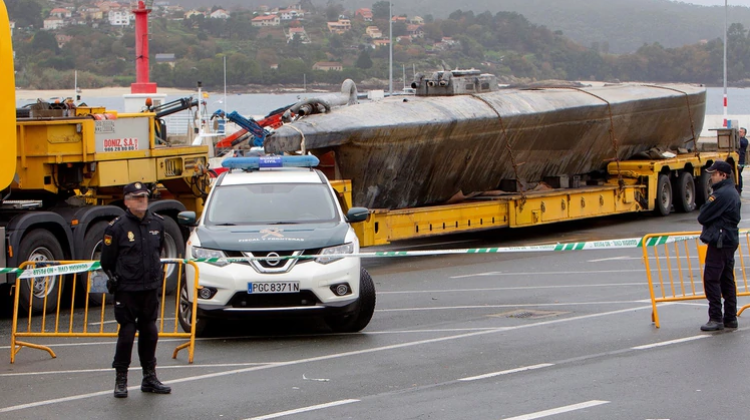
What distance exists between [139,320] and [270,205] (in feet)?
11.5

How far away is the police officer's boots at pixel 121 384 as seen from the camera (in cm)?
915

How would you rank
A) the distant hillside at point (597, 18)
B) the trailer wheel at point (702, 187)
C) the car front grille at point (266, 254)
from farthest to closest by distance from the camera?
1. the distant hillside at point (597, 18)
2. the trailer wheel at point (702, 187)
3. the car front grille at point (266, 254)

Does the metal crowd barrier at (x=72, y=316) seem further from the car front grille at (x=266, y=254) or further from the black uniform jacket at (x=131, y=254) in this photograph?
the black uniform jacket at (x=131, y=254)

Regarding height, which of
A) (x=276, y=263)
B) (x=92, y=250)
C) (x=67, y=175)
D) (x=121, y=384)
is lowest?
(x=121, y=384)

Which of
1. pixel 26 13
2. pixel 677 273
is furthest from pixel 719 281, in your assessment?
pixel 26 13

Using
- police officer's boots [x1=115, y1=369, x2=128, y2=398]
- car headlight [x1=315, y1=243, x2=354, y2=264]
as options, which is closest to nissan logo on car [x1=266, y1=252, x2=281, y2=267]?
car headlight [x1=315, y1=243, x2=354, y2=264]

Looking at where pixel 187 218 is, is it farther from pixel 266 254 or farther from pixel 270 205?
pixel 266 254

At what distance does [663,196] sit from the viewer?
86.1 feet

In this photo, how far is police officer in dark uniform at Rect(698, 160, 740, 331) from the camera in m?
11.8

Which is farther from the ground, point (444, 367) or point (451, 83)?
point (451, 83)

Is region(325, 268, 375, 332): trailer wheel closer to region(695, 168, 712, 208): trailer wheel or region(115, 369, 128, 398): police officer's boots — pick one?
region(115, 369, 128, 398): police officer's boots

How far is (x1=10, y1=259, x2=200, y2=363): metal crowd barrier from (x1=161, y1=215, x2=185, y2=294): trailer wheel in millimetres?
503

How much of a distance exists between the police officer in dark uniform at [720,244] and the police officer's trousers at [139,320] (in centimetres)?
573

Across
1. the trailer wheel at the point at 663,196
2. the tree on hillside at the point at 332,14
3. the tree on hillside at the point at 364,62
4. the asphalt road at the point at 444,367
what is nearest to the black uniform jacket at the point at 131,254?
the asphalt road at the point at 444,367
